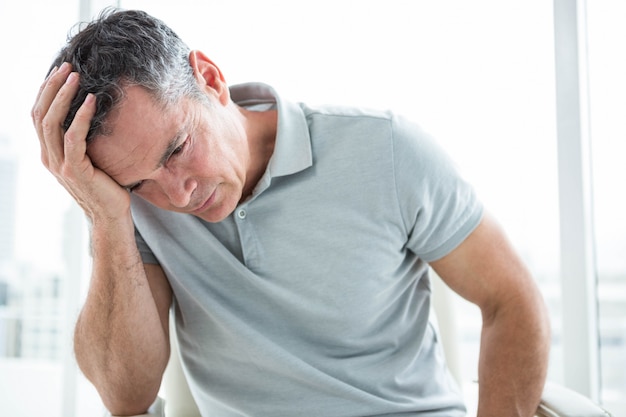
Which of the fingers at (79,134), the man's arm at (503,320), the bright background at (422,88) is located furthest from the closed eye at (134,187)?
the bright background at (422,88)

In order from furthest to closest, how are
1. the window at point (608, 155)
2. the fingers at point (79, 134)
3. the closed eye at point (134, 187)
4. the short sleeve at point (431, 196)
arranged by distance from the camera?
the window at point (608, 155) < the short sleeve at point (431, 196) < the closed eye at point (134, 187) < the fingers at point (79, 134)

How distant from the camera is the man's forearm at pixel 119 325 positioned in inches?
45.9

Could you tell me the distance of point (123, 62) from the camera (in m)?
0.98

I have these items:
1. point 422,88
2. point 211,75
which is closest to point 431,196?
point 211,75

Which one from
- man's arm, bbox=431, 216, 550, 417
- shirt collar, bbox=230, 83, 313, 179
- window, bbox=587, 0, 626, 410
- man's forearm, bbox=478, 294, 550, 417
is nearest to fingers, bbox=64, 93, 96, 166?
shirt collar, bbox=230, 83, 313, 179

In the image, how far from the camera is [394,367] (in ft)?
4.08

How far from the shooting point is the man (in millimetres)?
1160

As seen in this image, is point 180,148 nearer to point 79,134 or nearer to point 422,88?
point 79,134

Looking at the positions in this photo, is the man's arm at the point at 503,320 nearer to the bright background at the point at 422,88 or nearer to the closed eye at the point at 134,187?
the closed eye at the point at 134,187

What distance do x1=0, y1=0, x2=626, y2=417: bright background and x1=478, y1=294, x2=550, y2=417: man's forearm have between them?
838 mm

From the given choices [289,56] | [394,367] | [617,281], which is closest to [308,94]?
[289,56]

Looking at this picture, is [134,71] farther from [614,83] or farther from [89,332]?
[614,83]

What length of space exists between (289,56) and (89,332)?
118cm

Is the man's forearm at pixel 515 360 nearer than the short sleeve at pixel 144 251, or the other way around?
the man's forearm at pixel 515 360
